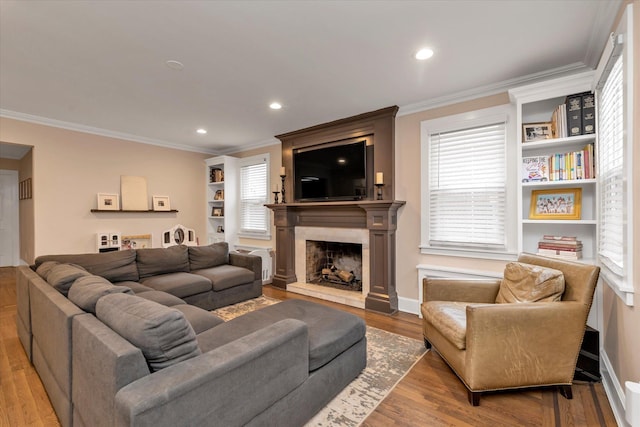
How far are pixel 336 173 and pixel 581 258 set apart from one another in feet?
9.07

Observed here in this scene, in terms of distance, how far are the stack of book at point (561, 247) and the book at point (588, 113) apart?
929 mm

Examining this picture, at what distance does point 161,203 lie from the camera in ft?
17.8

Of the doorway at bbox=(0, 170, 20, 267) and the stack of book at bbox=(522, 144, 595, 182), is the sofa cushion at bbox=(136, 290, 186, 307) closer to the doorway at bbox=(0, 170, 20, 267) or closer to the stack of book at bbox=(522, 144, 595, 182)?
the stack of book at bbox=(522, 144, 595, 182)

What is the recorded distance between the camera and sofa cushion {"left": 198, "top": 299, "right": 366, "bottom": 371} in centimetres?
183

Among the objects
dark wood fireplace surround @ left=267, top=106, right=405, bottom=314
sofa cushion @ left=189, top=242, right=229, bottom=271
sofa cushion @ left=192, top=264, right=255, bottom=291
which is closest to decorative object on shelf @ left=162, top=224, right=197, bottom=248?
sofa cushion @ left=189, top=242, right=229, bottom=271

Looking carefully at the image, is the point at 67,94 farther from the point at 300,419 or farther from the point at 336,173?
the point at 300,419

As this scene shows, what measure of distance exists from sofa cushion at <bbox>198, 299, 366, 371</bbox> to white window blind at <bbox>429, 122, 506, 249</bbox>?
1790mm

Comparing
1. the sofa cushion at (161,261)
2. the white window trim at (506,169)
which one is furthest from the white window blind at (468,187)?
the sofa cushion at (161,261)

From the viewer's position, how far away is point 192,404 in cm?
114

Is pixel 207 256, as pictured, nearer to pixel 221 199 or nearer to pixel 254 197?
pixel 254 197

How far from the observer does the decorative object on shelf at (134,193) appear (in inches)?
195

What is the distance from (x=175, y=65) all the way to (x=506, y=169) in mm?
3312

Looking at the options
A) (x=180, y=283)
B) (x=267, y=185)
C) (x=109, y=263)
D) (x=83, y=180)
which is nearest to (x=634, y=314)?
(x=180, y=283)

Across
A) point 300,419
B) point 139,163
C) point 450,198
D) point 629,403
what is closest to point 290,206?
point 450,198
